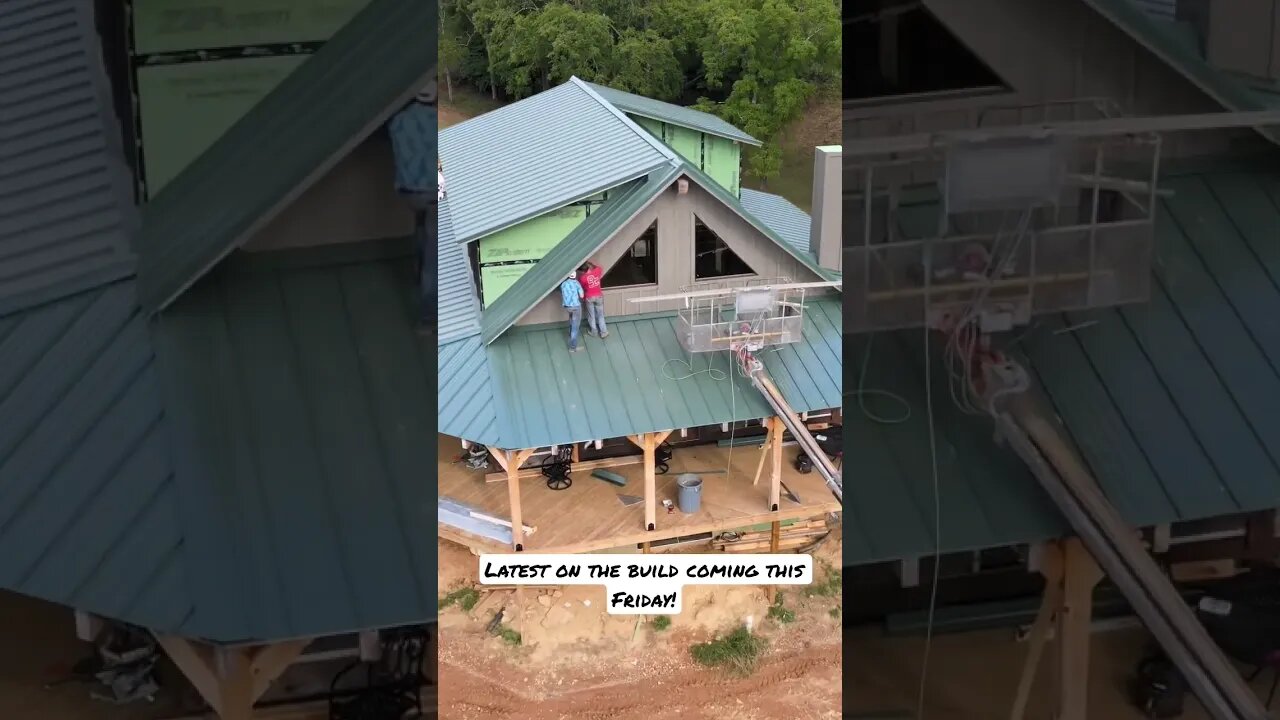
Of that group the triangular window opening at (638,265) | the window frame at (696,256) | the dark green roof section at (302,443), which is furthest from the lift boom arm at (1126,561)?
the dark green roof section at (302,443)

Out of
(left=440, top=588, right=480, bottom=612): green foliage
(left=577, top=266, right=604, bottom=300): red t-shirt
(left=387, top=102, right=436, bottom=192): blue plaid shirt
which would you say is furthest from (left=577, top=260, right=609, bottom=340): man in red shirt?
(left=440, top=588, right=480, bottom=612): green foliage

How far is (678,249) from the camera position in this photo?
1.18 metres

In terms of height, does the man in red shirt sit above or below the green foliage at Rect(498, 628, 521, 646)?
above

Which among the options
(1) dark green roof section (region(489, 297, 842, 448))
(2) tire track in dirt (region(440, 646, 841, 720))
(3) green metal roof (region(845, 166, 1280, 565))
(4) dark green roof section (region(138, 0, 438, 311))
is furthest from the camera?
(2) tire track in dirt (region(440, 646, 841, 720))

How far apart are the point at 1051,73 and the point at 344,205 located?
0.76m

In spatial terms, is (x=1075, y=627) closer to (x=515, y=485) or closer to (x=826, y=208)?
(x=826, y=208)

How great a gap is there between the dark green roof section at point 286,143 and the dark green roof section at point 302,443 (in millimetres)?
41

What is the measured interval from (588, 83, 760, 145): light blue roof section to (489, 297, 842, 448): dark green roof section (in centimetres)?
24

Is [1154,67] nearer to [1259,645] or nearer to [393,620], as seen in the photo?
[1259,645]

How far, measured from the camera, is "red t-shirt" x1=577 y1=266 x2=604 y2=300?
3.70ft

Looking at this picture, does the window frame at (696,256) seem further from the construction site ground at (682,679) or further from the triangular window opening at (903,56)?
the construction site ground at (682,679)

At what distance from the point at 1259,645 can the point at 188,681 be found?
4.13 ft

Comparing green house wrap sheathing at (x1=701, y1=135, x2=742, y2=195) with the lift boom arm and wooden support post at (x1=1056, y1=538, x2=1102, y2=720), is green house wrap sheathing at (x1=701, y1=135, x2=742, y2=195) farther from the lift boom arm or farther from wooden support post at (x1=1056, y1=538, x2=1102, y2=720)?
wooden support post at (x1=1056, y1=538, x2=1102, y2=720)

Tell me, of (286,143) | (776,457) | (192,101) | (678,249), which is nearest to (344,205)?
(286,143)
